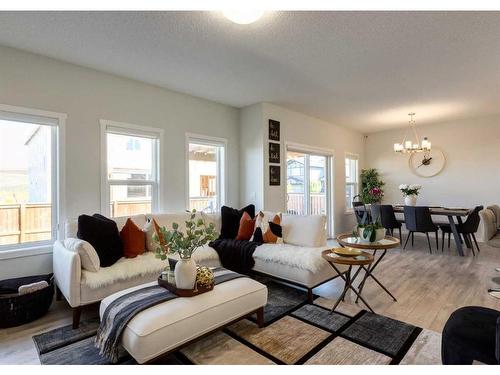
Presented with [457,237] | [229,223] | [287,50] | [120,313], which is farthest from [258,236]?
[457,237]

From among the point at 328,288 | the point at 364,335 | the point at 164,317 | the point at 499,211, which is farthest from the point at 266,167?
the point at 499,211

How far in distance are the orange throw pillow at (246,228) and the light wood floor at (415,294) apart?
1106mm

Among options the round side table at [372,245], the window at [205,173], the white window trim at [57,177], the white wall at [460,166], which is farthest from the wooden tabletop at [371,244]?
the white wall at [460,166]

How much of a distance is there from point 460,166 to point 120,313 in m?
6.95

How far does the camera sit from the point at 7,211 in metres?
2.84

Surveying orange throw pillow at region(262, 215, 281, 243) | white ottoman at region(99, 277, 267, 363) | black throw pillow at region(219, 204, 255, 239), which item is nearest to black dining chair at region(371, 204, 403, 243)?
orange throw pillow at region(262, 215, 281, 243)

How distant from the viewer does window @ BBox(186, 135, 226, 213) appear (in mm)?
4348

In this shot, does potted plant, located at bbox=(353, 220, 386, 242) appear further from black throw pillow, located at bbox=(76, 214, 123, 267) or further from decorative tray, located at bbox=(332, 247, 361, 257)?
black throw pillow, located at bbox=(76, 214, 123, 267)

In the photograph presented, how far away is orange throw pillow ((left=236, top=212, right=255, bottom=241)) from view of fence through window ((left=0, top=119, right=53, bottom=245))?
221cm

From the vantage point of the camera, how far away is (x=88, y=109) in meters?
3.24

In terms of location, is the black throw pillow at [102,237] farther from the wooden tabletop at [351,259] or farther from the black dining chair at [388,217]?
the black dining chair at [388,217]

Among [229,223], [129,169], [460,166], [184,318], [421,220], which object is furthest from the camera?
[460,166]

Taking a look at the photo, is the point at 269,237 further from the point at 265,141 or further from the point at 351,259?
the point at 265,141
